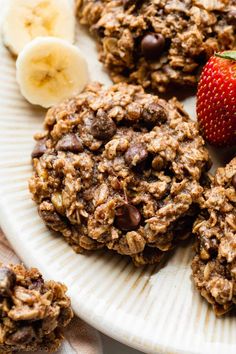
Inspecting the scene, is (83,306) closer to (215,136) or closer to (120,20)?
(215,136)

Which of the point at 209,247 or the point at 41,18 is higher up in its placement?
the point at 41,18

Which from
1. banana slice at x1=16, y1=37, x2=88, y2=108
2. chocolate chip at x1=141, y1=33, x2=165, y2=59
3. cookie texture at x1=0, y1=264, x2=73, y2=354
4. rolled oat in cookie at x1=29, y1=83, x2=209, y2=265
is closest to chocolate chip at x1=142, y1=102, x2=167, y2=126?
rolled oat in cookie at x1=29, y1=83, x2=209, y2=265

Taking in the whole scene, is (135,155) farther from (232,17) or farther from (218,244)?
(232,17)

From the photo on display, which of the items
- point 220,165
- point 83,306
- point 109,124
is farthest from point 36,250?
point 220,165

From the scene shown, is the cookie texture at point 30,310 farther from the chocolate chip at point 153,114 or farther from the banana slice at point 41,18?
the banana slice at point 41,18

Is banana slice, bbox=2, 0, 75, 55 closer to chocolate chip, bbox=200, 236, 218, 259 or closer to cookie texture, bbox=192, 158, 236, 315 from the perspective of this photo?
cookie texture, bbox=192, 158, 236, 315

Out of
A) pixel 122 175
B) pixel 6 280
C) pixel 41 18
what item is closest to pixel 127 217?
pixel 122 175
